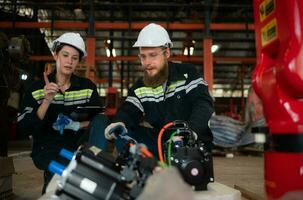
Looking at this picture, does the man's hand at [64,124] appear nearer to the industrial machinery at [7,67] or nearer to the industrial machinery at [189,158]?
the industrial machinery at [7,67]

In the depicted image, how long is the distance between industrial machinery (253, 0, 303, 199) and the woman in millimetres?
1332

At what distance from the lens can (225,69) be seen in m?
16.2

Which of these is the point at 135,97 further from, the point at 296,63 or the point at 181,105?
the point at 296,63

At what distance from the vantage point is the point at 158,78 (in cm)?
236

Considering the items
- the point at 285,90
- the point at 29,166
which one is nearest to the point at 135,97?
the point at 285,90

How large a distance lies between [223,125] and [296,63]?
5.85m

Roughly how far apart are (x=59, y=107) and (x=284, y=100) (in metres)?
1.62

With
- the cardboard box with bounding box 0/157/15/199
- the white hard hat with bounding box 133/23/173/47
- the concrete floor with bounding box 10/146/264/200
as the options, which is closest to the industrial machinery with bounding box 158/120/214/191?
the white hard hat with bounding box 133/23/173/47

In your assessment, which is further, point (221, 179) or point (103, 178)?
point (221, 179)

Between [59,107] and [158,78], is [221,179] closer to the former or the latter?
[158,78]

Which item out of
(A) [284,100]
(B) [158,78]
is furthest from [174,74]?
(A) [284,100]

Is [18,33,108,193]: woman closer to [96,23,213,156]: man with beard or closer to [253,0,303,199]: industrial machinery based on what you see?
[96,23,213,156]: man with beard

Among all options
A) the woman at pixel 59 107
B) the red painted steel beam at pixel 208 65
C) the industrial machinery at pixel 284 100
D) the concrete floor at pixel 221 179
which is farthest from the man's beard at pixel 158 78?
the red painted steel beam at pixel 208 65

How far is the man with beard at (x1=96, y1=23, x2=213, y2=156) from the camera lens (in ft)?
7.18
